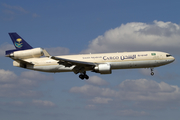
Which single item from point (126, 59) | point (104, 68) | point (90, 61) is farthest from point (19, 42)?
point (126, 59)

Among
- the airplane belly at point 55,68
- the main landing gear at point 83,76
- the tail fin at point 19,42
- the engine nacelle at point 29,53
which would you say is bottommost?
the main landing gear at point 83,76

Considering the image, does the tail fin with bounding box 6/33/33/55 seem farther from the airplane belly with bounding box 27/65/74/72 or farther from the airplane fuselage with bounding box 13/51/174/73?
the airplane fuselage with bounding box 13/51/174/73

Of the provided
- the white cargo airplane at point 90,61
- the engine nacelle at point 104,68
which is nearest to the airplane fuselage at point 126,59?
the white cargo airplane at point 90,61

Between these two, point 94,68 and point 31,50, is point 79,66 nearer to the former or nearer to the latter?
point 94,68

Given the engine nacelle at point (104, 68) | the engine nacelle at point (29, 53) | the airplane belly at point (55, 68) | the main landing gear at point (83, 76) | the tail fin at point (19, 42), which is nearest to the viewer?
the engine nacelle at point (104, 68)

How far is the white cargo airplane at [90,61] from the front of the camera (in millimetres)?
50812

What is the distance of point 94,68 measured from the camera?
5097cm

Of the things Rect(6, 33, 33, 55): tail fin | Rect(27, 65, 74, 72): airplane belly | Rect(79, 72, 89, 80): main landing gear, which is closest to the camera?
Rect(27, 65, 74, 72): airplane belly

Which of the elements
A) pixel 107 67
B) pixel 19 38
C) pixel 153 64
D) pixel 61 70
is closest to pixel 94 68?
pixel 107 67

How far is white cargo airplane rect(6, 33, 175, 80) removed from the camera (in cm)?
5081

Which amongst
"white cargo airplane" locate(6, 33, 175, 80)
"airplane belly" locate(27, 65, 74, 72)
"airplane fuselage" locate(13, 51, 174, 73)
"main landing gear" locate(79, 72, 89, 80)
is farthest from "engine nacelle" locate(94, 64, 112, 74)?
"airplane belly" locate(27, 65, 74, 72)

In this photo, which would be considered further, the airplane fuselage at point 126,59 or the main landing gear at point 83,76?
the main landing gear at point 83,76

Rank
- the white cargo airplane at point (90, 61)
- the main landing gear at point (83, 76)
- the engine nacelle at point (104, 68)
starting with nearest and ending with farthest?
1. the engine nacelle at point (104, 68)
2. the white cargo airplane at point (90, 61)
3. the main landing gear at point (83, 76)

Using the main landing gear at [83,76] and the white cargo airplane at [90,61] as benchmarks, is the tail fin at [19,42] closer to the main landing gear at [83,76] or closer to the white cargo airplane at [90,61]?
the white cargo airplane at [90,61]
